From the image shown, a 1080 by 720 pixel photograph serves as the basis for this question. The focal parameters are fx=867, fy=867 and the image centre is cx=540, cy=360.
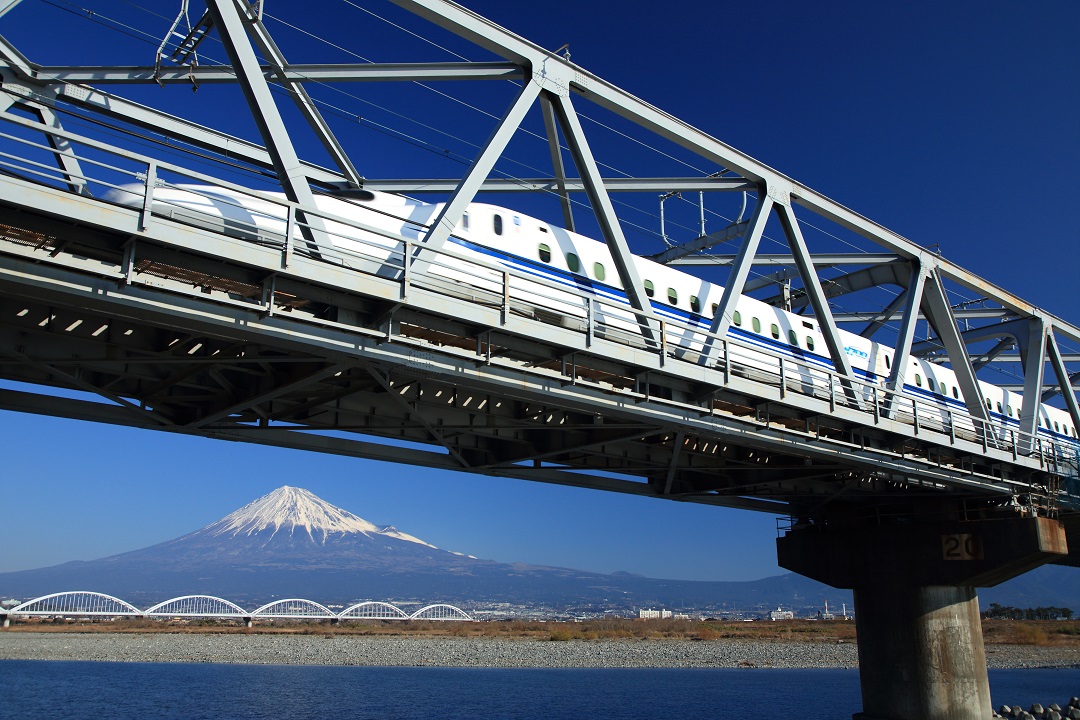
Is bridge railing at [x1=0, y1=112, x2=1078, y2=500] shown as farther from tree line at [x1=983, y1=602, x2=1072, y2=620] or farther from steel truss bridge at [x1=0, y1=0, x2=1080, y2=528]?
tree line at [x1=983, y1=602, x2=1072, y2=620]

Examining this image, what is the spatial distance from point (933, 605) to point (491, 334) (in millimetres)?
21693

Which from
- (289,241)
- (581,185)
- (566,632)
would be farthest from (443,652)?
(289,241)

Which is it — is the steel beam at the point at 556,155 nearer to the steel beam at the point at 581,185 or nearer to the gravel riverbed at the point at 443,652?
the steel beam at the point at 581,185

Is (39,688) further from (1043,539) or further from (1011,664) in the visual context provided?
(1011,664)

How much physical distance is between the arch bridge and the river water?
61.9ft

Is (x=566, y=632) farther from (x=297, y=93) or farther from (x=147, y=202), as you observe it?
(x=147, y=202)

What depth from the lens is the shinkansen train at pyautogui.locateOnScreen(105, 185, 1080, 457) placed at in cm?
1552

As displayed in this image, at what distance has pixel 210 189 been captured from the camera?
56.0 feet

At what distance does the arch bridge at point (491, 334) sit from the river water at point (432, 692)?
1888 cm

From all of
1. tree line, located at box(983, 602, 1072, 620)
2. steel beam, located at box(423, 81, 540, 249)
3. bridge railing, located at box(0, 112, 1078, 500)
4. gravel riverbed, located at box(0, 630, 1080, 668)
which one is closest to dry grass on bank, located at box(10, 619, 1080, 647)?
gravel riverbed, located at box(0, 630, 1080, 668)

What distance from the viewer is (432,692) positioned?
56.0 m

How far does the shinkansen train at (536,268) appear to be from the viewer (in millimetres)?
15516

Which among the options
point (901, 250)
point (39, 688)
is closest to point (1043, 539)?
point (901, 250)

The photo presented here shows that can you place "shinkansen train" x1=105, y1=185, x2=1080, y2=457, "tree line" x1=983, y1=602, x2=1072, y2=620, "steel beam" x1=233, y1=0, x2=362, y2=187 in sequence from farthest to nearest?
"tree line" x1=983, y1=602, x2=1072, y2=620, "steel beam" x1=233, y1=0, x2=362, y2=187, "shinkansen train" x1=105, y1=185, x2=1080, y2=457
